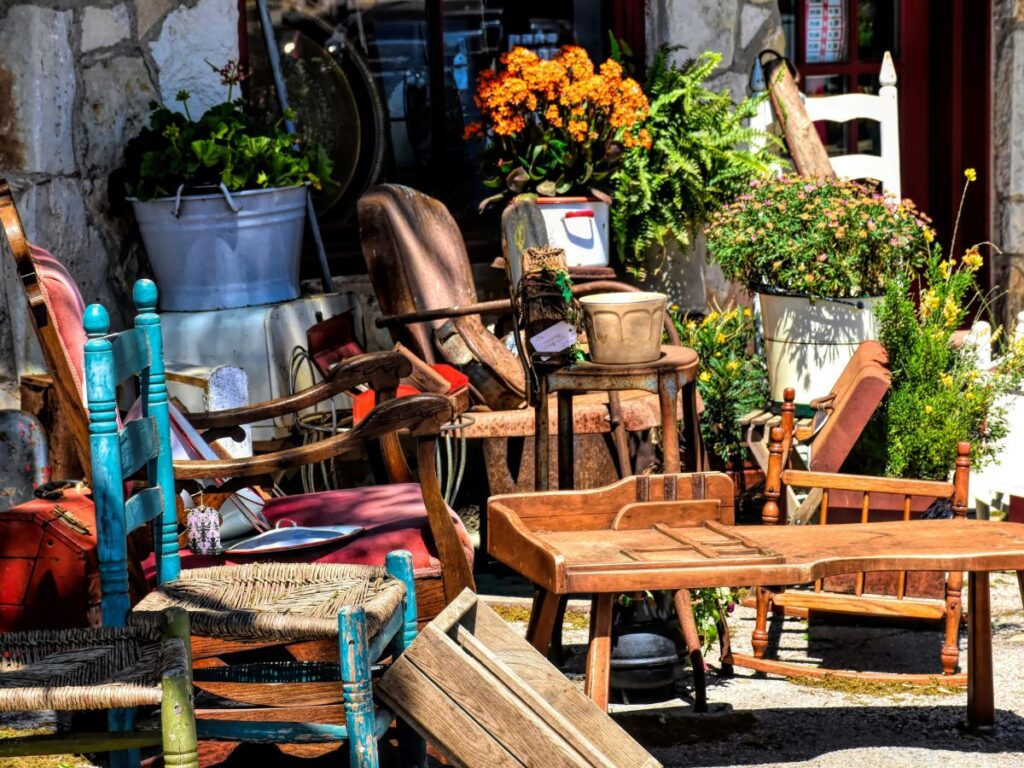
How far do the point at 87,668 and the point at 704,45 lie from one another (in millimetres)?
4252

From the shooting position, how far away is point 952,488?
13.4ft

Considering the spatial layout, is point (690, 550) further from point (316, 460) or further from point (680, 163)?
point (680, 163)

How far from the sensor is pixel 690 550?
3.40 m

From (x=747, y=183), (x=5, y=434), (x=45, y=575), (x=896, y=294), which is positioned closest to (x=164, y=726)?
(x=45, y=575)

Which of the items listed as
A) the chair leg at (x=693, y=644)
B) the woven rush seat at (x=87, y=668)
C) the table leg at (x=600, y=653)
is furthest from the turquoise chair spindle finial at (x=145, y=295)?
the chair leg at (x=693, y=644)

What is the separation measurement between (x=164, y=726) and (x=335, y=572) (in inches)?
33.3

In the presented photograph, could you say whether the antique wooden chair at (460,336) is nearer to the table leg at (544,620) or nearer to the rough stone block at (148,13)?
the rough stone block at (148,13)

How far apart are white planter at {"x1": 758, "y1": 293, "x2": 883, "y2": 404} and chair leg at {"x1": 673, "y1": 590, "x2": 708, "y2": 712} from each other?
1.50 metres

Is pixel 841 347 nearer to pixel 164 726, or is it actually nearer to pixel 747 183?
pixel 747 183

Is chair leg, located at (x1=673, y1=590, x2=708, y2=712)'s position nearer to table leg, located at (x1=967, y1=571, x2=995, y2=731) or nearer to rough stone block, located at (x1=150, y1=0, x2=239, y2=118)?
table leg, located at (x1=967, y1=571, x2=995, y2=731)

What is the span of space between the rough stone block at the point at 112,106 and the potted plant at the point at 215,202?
2.5 inches

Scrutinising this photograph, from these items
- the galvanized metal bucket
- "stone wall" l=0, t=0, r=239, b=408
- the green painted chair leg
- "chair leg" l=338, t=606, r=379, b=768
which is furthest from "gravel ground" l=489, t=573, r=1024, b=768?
"stone wall" l=0, t=0, r=239, b=408

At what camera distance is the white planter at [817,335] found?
5250mm

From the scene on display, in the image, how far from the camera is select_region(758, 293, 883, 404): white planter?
5250 mm
